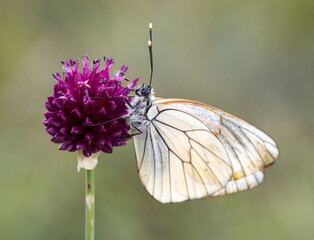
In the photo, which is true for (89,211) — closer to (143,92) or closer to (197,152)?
(143,92)

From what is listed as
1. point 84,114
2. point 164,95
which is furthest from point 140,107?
point 164,95

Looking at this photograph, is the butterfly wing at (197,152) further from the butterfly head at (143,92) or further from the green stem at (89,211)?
the green stem at (89,211)

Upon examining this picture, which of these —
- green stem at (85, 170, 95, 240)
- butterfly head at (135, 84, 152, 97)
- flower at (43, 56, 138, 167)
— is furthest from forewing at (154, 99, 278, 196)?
green stem at (85, 170, 95, 240)

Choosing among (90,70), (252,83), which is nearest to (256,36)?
(252,83)

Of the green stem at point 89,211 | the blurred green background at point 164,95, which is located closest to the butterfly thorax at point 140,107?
the green stem at point 89,211

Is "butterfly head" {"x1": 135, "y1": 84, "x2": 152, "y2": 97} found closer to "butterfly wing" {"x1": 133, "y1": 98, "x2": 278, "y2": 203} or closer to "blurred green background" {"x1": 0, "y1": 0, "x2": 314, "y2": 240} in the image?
"butterfly wing" {"x1": 133, "y1": 98, "x2": 278, "y2": 203}

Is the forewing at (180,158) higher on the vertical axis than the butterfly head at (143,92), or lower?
lower

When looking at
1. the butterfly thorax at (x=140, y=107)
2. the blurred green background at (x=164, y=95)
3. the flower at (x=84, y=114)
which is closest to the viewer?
the flower at (x=84, y=114)

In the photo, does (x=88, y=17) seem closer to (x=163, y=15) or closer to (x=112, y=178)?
(x=163, y=15)
